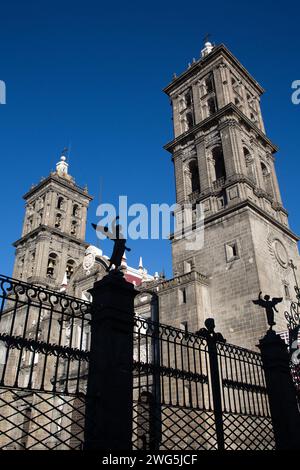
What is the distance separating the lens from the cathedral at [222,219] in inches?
870

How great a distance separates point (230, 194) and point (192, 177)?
576 cm

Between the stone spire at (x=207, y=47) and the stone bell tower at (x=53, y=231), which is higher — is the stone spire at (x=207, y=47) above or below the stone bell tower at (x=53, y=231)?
above

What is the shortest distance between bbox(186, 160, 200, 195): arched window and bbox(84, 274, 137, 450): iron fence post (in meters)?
22.7

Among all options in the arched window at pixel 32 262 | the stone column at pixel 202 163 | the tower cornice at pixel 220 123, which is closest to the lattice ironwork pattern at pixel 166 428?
the stone column at pixel 202 163

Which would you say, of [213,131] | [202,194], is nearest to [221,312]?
[202,194]

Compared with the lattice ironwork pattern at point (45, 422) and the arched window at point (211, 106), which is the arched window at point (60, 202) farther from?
the arched window at point (211, 106)

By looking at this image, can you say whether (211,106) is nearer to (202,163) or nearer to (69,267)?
(202,163)

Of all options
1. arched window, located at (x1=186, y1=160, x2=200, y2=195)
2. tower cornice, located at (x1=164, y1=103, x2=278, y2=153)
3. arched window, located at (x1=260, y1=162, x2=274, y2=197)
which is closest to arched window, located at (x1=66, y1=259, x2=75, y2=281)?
tower cornice, located at (x1=164, y1=103, x2=278, y2=153)

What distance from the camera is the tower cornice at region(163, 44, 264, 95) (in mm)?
31547

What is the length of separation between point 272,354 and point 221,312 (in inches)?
444

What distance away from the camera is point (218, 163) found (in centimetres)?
2923

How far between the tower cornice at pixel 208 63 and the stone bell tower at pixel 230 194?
8cm

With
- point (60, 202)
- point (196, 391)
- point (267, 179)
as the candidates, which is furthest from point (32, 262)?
point (196, 391)
